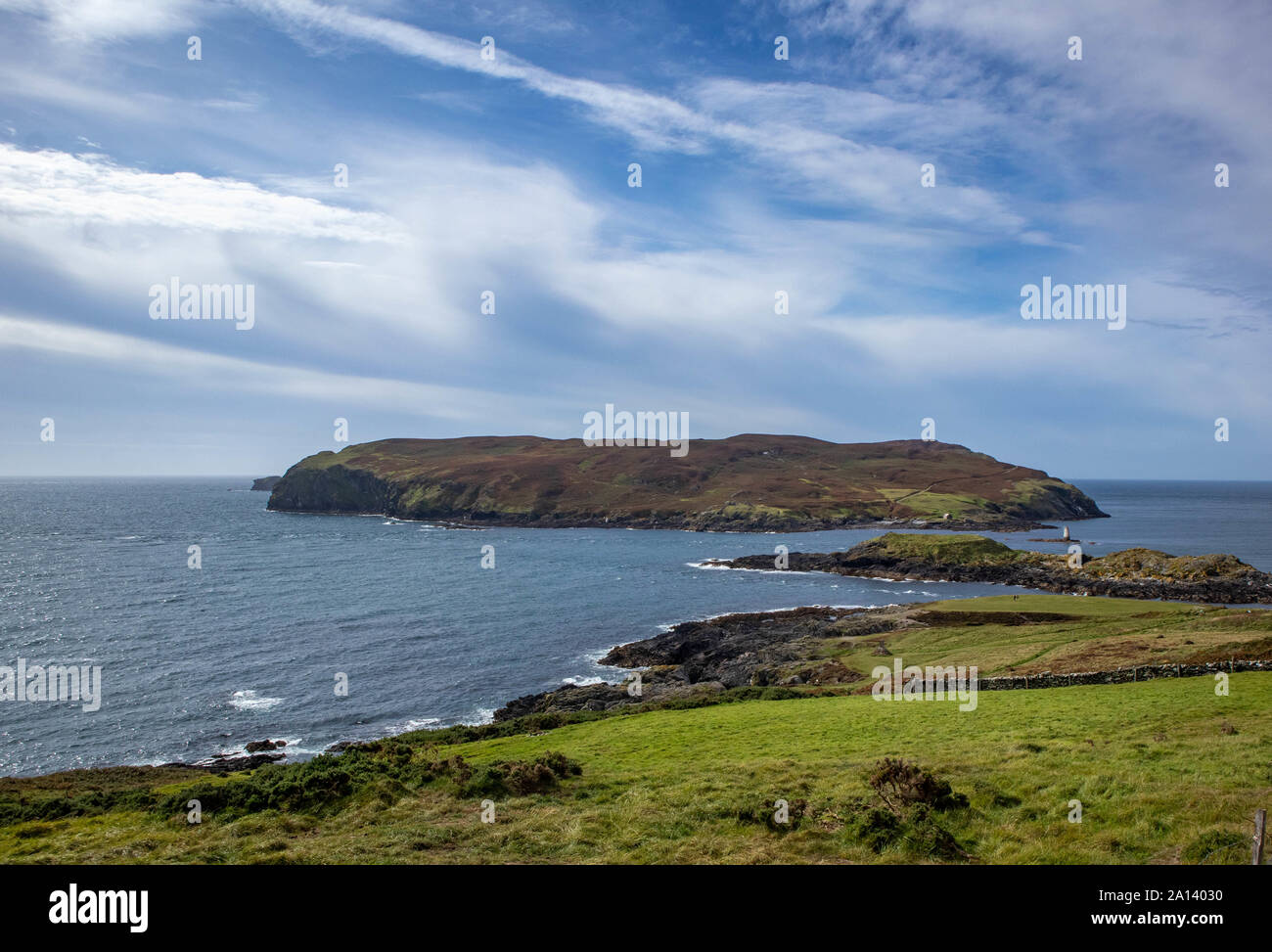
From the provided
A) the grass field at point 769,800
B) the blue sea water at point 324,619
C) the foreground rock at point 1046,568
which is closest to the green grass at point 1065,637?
the grass field at point 769,800

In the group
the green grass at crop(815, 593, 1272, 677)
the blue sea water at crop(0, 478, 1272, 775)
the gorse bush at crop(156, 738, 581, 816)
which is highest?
the gorse bush at crop(156, 738, 581, 816)

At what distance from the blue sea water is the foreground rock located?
9.97 m

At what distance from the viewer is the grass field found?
50.2 feet

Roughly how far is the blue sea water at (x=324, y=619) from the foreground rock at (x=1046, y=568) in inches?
393

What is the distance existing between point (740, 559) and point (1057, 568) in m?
51.9

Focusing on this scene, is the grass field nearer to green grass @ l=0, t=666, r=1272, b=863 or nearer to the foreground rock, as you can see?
green grass @ l=0, t=666, r=1272, b=863

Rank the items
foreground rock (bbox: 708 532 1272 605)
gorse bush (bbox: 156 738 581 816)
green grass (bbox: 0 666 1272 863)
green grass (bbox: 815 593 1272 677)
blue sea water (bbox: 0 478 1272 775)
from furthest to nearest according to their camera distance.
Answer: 1. foreground rock (bbox: 708 532 1272 605)
2. blue sea water (bbox: 0 478 1272 775)
3. green grass (bbox: 815 593 1272 677)
4. gorse bush (bbox: 156 738 581 816)
5. green grass (bbox: 0 666 1272 863)

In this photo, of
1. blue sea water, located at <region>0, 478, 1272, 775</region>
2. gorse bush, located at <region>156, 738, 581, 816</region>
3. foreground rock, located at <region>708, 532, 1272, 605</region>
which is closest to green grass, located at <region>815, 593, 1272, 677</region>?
blue sea water, located at <region>0, 478, 1272, 775</region>

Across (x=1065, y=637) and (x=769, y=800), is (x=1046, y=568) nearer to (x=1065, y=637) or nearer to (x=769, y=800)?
(x=1065, y=637)

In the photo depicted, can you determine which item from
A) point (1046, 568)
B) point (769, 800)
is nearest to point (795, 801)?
point (769, 800)

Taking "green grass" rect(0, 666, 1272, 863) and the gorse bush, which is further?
the gorse bush

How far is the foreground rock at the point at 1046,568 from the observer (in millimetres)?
90062
